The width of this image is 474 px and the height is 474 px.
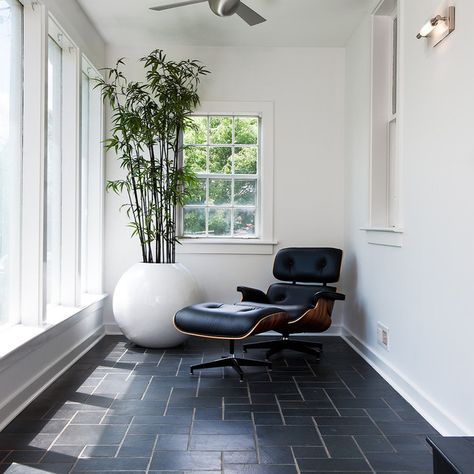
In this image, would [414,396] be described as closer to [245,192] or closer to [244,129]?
[245,192]

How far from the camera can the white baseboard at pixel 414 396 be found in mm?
2370

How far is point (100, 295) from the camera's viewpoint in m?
4.57

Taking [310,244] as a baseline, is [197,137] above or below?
above

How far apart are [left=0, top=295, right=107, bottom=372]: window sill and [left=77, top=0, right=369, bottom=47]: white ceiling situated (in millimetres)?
2325

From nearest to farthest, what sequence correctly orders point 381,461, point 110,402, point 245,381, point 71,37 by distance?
point 381,461 < point 110,402 < point 245,381 < point 71,37

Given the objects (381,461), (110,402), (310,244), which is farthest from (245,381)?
(310,244)

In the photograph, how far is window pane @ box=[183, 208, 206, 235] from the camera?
4824 mm

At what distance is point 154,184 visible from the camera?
4.21 m

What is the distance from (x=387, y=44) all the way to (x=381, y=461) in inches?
116

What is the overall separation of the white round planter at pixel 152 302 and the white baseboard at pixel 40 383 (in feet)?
1.23

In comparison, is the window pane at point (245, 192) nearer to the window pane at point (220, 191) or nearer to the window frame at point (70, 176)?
the window pane at point (220, 191)

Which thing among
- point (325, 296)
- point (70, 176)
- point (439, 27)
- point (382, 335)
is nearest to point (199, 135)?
point (70, 176)

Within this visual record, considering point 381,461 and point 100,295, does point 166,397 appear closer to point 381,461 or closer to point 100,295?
point 381,461

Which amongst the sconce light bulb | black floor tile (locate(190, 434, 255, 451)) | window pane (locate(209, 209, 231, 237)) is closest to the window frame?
window pane (locate(209, 209, 231, 237))
